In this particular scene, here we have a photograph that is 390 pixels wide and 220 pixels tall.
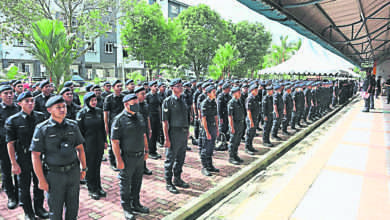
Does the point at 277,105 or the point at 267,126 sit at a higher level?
the point at 277,105

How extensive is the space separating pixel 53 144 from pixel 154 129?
4.37m

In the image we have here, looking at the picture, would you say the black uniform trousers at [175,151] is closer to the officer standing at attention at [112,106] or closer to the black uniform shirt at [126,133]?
the black uniform shirt at [126,133]

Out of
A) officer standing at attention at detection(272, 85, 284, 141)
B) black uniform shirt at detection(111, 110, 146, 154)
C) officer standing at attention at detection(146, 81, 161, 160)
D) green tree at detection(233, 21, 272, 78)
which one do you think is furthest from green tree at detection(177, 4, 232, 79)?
black uniform shirt at detection(111, 110, 146, 154)

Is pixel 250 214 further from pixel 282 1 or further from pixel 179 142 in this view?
pixel 282 1

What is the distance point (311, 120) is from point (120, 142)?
483 inches

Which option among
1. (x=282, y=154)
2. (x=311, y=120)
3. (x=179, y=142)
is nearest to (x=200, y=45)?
(x=311, y=120)

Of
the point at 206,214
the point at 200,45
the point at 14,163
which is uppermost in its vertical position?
the point at 200,45

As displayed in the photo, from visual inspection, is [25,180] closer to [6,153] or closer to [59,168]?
[6,153]

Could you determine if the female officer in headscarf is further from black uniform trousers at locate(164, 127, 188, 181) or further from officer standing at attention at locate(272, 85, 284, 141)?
officer standing at attention at locate(272, 85, 284, 141)

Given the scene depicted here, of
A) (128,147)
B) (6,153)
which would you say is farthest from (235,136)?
(6,153)

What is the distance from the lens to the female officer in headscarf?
4641mm

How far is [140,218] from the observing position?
4062mm

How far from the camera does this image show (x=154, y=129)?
7.41 metres

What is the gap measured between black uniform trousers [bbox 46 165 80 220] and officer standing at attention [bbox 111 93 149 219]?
30.6 inches
